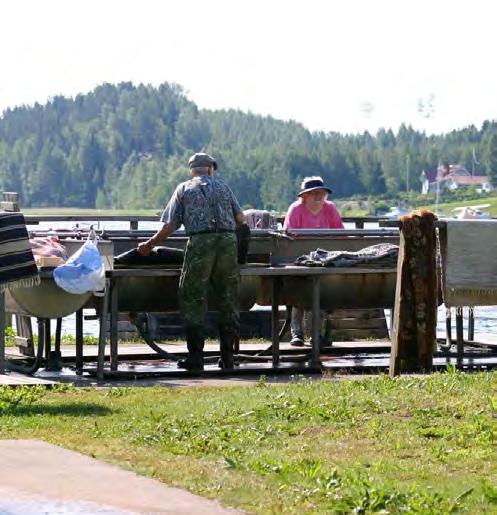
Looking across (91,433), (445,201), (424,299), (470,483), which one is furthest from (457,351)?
(445,201)

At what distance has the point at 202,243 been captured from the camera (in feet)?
46.7

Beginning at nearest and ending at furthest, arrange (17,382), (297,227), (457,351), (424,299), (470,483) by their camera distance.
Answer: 1. (470,483)
2. (17,382)
3. (424,299)
4. (457,351)
5. (297,227)

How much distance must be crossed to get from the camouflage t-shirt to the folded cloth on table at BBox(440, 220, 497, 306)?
175 cm

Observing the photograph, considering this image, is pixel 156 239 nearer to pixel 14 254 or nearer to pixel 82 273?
pixel 82 273

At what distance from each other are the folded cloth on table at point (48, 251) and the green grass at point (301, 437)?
139 cm

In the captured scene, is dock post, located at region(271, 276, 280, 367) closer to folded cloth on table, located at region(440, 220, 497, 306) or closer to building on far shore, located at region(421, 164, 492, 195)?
folded cloth on table, located at region(440, 220, 497, 306)

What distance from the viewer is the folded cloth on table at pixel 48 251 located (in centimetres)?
1387

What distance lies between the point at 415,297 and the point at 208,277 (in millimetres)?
1704

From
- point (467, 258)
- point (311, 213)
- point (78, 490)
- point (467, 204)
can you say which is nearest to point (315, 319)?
point (467, 258)

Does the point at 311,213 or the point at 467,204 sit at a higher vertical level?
the point at 311,213

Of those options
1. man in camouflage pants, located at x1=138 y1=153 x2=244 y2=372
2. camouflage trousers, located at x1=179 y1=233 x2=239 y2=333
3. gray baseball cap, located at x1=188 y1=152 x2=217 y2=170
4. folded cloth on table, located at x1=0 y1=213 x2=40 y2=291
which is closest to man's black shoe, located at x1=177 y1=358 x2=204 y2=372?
man in camouflage pants, located at x1=138 y1=153 x2=244 y2=372

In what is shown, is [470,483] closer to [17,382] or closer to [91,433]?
[91,433]

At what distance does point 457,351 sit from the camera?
52.3ft

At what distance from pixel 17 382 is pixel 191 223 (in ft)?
7.15
